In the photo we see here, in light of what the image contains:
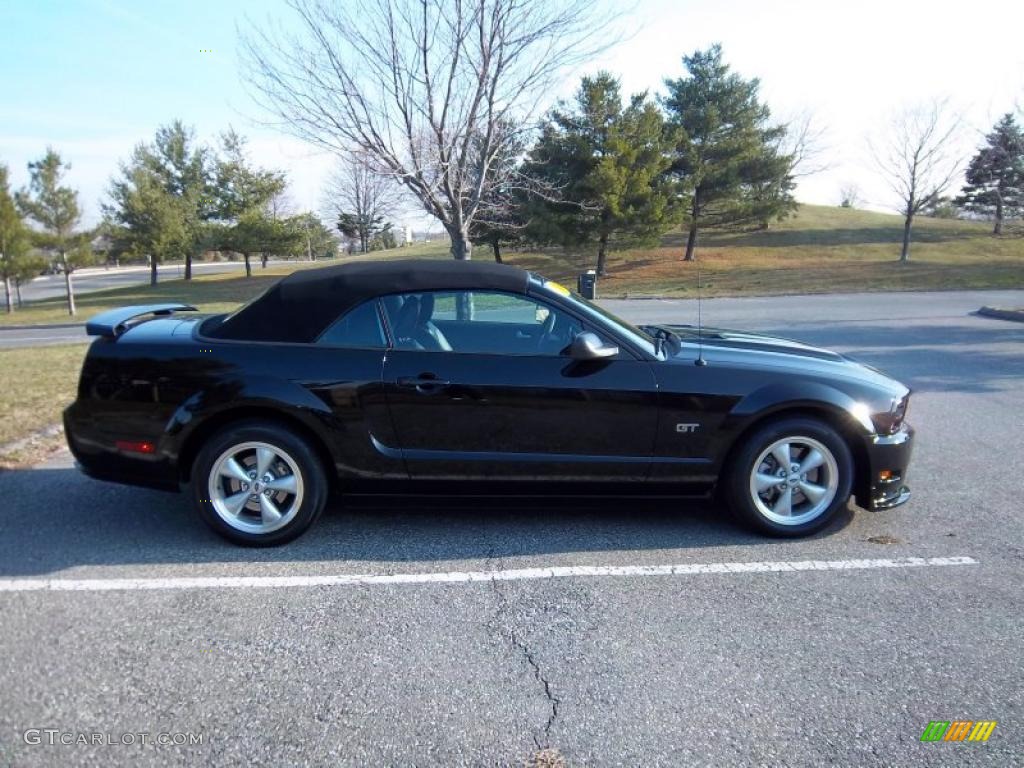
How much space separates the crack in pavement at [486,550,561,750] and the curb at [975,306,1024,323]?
14790 millimetres

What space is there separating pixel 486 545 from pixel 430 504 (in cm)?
39

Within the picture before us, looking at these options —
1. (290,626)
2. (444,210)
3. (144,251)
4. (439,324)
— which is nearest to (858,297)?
(444,210)

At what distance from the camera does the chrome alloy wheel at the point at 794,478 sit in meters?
3.67

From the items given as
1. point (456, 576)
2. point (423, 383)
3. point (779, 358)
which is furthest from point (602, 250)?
point (456, 576)

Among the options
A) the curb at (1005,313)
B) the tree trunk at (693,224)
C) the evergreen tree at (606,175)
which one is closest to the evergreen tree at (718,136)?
the tree trunk at (693,224)

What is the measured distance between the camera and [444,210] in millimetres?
14352

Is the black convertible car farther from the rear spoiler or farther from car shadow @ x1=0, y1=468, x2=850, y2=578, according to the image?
car shadow @ x1=0, y1=468, x2=850, y2=578

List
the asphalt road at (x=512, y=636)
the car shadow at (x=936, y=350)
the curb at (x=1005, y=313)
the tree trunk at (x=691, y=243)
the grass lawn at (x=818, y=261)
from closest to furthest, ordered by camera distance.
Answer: the asphalt road at (x=512, y=636)
the car shadow at (x=936, y=350)
the curb at (x=1005, y=313)
the grass lawn at (x=818, y=261)
the tree trunk at (x=691, y=243)

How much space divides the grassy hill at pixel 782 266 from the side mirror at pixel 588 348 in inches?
771

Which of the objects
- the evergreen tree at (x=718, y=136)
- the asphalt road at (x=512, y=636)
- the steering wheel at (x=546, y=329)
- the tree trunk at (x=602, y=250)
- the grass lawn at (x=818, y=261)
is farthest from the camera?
the evergreen tree at (x=718, y=136)

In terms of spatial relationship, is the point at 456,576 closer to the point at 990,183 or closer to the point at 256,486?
the point at 256,486

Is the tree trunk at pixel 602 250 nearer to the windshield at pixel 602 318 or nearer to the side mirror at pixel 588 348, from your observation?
the windshield at pixel 602 318

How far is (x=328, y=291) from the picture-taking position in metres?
3.76

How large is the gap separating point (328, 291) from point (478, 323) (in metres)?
0.88
